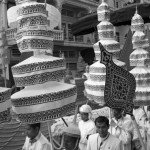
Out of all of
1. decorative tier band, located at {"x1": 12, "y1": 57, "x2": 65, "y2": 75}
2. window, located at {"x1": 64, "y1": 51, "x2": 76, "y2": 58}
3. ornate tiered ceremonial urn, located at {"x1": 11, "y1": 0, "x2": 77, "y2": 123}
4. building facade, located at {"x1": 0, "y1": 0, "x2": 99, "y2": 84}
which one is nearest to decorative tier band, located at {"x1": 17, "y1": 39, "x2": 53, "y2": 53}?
ornate tiered ceremonial urn, located at {"x1": 11, "y1": 0, "x2": 77, "y2": 123}

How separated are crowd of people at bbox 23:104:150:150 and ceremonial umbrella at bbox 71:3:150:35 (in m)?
1.76

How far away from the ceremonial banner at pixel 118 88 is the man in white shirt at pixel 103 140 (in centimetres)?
28

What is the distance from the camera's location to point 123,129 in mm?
3324

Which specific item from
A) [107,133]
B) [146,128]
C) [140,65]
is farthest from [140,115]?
[107,133]

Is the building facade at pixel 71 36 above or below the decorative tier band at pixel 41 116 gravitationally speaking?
above

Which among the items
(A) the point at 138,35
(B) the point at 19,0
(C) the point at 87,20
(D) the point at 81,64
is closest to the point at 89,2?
(D) the point at 81,64

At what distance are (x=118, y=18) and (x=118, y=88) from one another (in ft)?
9.52

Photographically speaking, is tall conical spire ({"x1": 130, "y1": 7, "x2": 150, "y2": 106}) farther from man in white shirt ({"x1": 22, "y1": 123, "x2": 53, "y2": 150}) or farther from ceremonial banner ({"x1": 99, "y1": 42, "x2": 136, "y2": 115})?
man in white shirt ({"x1": 22, "y1": 123, "x2": 53, "y2": 150})

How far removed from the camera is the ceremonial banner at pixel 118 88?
7.93 ft

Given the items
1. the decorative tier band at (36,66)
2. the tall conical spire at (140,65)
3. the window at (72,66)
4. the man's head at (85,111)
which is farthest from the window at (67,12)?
the decorative tier band at (36,66)

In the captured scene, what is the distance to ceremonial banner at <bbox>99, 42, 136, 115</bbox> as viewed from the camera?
2418 millimetres

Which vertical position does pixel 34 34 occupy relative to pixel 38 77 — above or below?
above

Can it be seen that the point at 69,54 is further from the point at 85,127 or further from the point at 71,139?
the point at 71,139

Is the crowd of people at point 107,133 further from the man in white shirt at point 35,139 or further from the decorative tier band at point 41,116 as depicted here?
the decorative tier band at point 41,116
